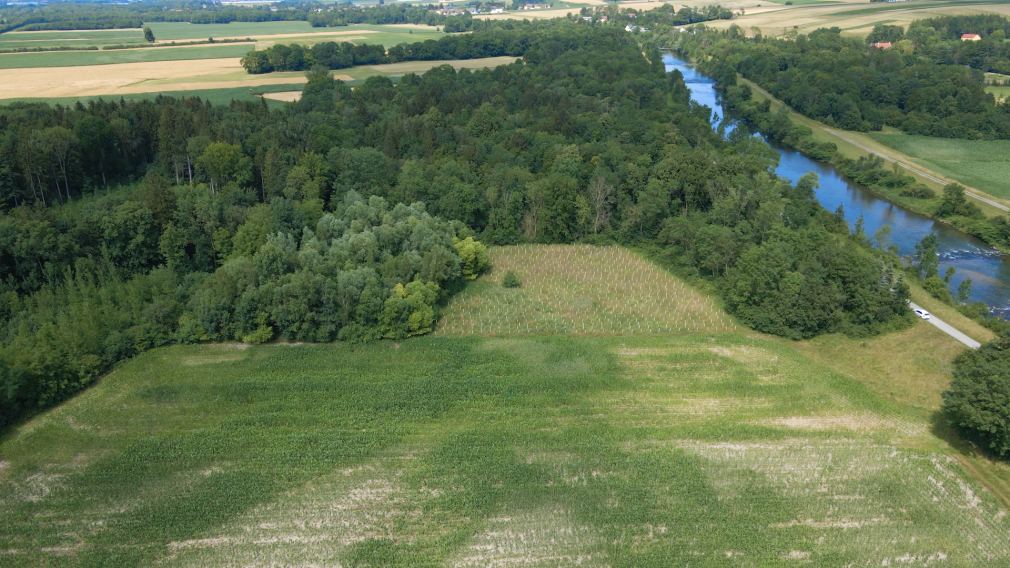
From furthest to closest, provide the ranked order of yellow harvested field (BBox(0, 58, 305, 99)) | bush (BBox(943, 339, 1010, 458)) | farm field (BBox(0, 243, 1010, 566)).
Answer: yellow harvested field (BBox(0, 58, 305, 99))
bush (BBox(943, 339, 1010, 458))
farm field (BBox(0, 243, 1010, 566))

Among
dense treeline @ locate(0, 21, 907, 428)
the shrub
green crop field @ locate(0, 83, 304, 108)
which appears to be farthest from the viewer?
green crop field @ locate(0, 83, 304, 108)

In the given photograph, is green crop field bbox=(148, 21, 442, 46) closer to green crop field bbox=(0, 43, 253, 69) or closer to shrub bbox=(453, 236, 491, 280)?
green crop field bbox=(0, 43, 253, 69)

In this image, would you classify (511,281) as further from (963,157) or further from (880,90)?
(880,90)

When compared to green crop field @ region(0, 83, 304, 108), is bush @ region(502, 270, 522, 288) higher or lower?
lower

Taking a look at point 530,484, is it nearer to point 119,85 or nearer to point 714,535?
point 714,535

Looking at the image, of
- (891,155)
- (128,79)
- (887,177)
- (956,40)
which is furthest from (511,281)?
(956,40)

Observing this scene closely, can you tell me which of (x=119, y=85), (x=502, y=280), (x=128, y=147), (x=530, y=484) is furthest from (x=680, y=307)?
(x=119, y=85)

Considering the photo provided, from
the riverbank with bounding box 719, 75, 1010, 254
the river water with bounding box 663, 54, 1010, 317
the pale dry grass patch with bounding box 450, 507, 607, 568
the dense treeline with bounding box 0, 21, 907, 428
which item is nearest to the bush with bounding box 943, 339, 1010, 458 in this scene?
the dense treeline with bounding box 0, 21, 907, 428

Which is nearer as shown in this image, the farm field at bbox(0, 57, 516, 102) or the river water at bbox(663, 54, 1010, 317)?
the river water at bbox(663, 54, 1010, 317)

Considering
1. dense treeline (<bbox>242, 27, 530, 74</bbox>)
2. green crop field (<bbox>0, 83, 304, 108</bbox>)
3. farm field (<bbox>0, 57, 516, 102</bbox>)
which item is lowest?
green crop field (<bbox>0, 83, 304, 108</bbox>)
